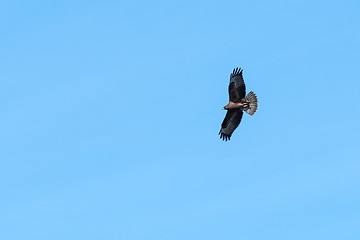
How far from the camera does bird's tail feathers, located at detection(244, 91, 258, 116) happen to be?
75438mm

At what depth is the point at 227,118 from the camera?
253 ft

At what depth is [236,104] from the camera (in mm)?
75125

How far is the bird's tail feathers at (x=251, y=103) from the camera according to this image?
75.4 meters

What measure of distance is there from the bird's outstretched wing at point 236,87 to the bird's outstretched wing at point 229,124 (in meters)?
1.89

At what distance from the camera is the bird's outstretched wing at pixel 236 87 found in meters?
74.1

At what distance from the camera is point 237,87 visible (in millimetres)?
74500

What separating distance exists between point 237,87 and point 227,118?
3504 mm

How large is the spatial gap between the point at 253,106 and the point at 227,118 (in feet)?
8.72

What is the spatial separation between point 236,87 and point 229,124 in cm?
398

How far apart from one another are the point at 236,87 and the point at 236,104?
4.63ft

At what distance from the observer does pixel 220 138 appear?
3046 inches

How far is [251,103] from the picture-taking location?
7544 cm

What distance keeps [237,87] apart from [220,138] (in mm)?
5033

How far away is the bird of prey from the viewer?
244 feet
